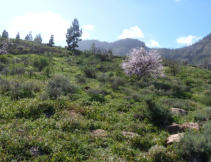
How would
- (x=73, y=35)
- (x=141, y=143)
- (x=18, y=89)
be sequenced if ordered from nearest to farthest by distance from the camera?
1. (x=141, y=143)
2. (x=18, y=89)
3. (x=73, y=35)

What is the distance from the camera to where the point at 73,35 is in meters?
49.1

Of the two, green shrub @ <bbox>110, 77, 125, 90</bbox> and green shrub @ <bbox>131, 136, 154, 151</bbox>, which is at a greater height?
green shrub @ <bbox>110, 77, 125, 90</bbox>

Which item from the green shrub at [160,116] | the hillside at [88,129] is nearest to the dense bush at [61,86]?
the hillside at [88,129]

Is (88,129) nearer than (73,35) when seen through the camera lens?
Yes

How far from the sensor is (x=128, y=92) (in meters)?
13.4

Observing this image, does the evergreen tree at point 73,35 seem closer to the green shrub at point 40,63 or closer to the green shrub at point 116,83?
the green shrub at point 40,63

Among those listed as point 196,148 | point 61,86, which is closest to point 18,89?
point 61,86

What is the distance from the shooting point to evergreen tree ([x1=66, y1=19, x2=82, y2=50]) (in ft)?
160

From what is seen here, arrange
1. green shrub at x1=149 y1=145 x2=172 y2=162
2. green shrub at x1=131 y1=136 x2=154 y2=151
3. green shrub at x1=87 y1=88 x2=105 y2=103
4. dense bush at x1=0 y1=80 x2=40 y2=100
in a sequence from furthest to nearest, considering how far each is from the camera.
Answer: green shrub at x1=87 y1=88 x2=105 y2=103 < dense bush at x1=0 y1=80 x2=40 y2=100 < green shrub at x1=131 y1=136 x2=154 y2=151 < green shrub at x1=149 y1=145 x2=172 y2=162

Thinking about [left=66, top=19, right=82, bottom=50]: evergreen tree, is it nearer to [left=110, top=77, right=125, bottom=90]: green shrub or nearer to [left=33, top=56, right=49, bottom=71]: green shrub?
[left=33, top=56, right=49, bottom=71]: green shrub

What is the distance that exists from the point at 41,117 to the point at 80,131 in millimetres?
1926

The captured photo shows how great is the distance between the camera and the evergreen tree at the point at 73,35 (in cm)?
4875

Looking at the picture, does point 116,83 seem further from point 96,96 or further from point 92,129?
point 92,129

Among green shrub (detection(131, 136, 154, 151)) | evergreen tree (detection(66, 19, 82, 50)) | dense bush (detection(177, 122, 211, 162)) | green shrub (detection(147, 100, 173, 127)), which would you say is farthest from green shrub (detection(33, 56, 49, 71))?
evergreen tree (detection(66, 19, 82, 50))
